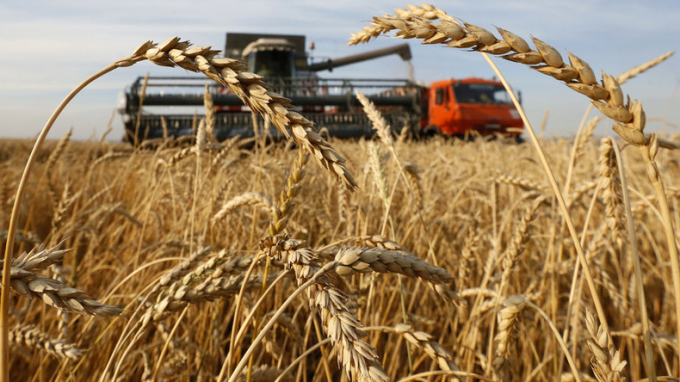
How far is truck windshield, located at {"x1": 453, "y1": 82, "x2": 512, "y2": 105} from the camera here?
13.8 metres

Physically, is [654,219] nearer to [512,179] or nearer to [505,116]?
[512,179]

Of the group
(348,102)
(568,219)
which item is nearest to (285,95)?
(348,102)

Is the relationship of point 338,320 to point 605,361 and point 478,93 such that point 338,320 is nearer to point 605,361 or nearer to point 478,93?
point 605,361

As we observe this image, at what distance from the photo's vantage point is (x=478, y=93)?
13.9 m

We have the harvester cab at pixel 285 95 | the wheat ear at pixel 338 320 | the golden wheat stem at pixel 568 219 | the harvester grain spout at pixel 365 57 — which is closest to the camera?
the wheat ear at pixel 338 320

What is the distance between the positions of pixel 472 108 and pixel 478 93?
2.24 ft

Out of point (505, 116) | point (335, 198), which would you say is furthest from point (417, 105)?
point (335, 198)

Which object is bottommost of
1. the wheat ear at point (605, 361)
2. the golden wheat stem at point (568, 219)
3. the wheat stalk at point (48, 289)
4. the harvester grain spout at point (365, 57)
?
the wheat ear at point (605, 361)

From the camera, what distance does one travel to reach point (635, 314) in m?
2.01

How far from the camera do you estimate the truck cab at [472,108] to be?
13.5m

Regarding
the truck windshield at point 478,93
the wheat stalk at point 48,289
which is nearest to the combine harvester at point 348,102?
the truck windshield at point 478,93

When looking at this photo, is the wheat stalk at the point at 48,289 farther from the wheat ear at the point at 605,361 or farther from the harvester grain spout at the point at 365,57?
the harvester grain spout at the point at 365,57

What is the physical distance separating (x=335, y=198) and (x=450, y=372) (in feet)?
8.72

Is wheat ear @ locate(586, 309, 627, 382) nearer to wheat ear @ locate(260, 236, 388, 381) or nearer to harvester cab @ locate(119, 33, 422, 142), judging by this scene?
wheat ear @ locate(260, 236, 388, 381)
